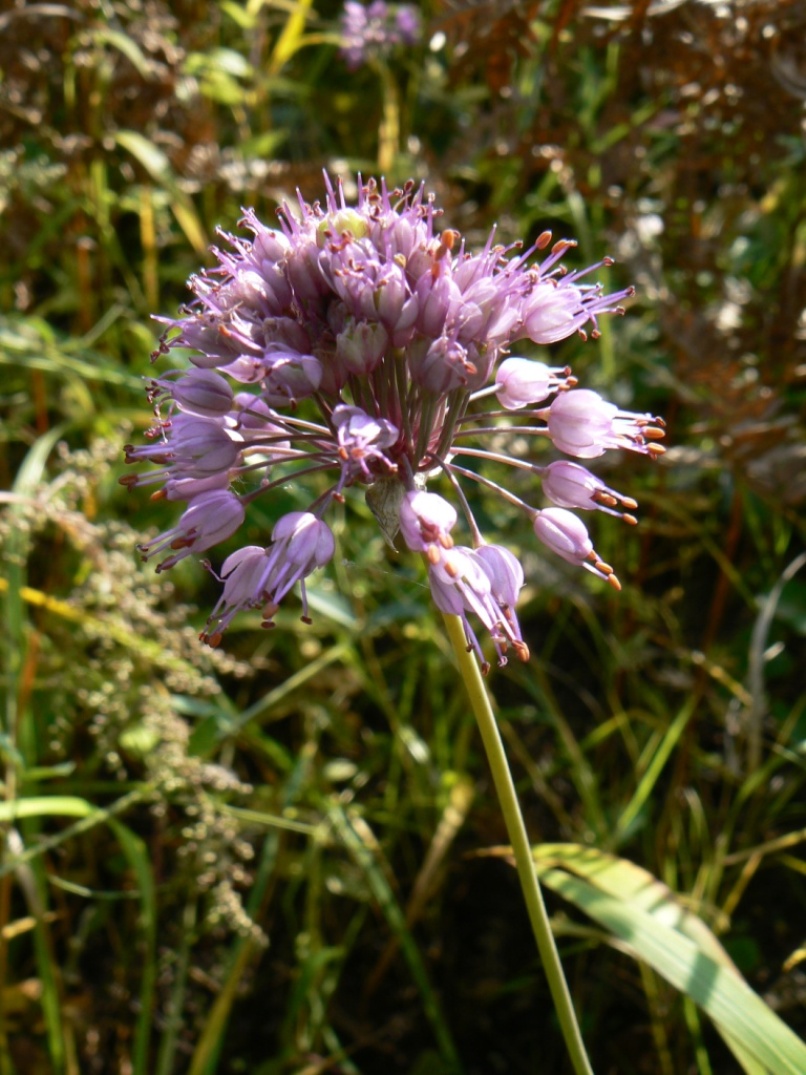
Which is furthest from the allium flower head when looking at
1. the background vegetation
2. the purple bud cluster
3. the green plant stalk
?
the purple bud cluster

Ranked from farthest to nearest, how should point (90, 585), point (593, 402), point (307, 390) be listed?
1. point (90, 585)
2. point (593, 402)
3. point (307, 390)

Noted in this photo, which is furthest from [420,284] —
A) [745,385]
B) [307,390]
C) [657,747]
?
[657,747]

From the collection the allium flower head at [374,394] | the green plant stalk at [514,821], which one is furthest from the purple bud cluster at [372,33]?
the green plant stalk at [514,821]

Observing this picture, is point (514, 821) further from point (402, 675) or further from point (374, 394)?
point (402, 675)

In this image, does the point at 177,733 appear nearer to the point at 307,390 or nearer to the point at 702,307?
the point at 307,390

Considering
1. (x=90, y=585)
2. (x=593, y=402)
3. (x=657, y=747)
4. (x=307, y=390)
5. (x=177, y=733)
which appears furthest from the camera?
(x=657, y=747)

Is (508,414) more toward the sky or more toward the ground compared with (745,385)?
more toward the ground

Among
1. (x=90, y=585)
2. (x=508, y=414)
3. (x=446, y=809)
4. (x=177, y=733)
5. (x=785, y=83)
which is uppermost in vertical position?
(x=785, y=83)

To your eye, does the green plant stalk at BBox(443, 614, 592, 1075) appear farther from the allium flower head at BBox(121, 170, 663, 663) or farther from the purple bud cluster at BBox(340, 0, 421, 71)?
the purple bud cluster at BBox(340, 0, 421, 71)

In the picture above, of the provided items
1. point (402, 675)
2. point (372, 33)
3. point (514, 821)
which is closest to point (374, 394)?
point (514, 821)
